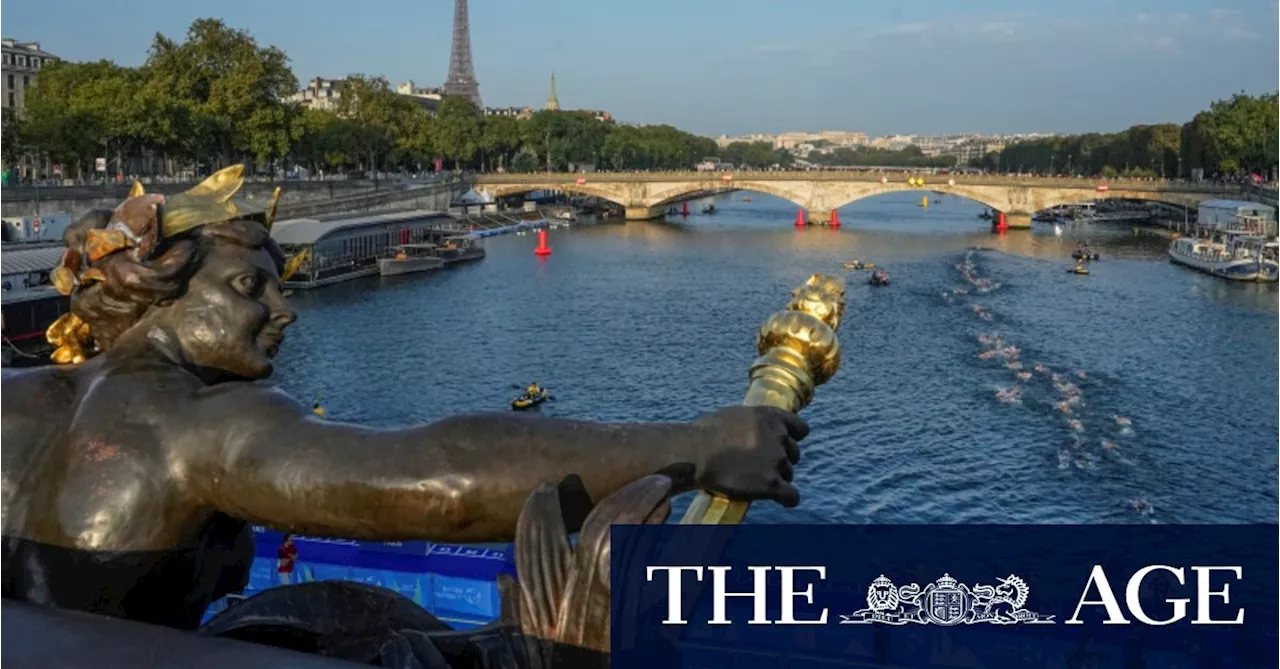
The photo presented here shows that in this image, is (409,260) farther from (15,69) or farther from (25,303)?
(15,69)

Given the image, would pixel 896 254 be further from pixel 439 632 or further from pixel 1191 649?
pixel 439 632

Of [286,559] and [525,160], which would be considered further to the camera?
[525,160]

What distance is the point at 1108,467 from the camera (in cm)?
2014

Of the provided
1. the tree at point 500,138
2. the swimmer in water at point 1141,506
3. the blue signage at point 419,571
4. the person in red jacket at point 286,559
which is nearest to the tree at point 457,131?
the tree at point 500,138

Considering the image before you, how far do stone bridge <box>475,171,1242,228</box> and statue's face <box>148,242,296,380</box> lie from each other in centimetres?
6883

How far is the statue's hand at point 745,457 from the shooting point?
195cm

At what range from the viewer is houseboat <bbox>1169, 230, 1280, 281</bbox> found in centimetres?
4475

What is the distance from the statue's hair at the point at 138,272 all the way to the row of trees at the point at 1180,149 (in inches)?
2842

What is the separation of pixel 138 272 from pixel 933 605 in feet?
18.4

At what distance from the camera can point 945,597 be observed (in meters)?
6.82

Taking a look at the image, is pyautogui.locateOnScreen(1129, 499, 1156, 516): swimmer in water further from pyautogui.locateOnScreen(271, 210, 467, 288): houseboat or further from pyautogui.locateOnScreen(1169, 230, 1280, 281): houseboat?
pyautogui.locateOnScreen(1169, 230, 1280, 281): houseboat

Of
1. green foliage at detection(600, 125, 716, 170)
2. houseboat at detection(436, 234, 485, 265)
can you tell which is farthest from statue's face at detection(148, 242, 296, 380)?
green foliage at detection(600, 125, 716, 170)

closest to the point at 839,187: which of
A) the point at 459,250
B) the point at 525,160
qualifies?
the point at 459,250

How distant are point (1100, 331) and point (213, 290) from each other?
33404mm
